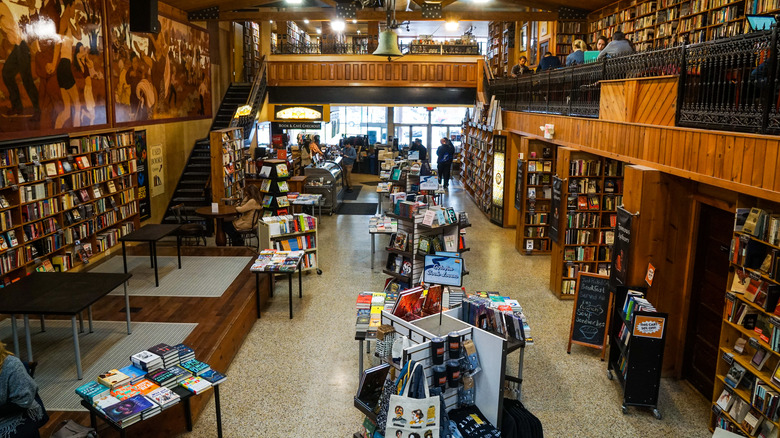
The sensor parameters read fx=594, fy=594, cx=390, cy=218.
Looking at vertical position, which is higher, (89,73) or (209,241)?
(89,73)

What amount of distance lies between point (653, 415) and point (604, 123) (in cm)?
362

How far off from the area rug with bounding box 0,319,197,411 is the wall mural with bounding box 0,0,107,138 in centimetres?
289

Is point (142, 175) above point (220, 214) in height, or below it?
above

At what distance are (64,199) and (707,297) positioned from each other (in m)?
8.59

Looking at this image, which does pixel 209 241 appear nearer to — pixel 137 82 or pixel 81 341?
pixel 137 82

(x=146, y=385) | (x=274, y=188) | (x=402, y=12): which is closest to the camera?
(x=146, y=385)

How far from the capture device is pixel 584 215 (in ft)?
29.9

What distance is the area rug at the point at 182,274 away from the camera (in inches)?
324

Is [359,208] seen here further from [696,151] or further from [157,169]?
[696,151]

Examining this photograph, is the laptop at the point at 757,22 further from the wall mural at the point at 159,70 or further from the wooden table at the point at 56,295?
the wall mural at the point at 159,70

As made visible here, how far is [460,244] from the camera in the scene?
8.77 meters

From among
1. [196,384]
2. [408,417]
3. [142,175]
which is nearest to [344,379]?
[196,384]

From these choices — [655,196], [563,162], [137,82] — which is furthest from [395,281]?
[137,82]

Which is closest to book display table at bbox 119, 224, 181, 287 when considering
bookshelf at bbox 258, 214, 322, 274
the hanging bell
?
Result: bookshelf at bbox 258, 214, 322, 274
